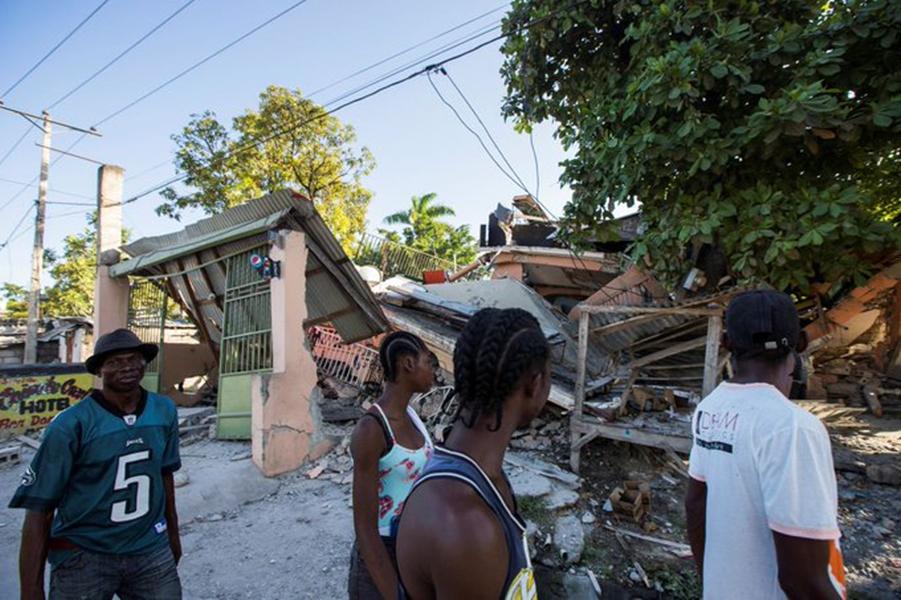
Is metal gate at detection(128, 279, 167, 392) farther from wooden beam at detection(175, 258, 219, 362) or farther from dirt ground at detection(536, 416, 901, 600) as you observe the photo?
dirt ground at detection(536, 416, 901, 600)

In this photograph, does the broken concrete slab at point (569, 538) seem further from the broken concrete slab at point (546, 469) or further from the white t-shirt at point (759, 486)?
the white t-shirt at point (759, 486)

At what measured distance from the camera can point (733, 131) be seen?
4.54 m

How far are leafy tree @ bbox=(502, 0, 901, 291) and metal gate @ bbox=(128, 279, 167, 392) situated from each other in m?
7.71

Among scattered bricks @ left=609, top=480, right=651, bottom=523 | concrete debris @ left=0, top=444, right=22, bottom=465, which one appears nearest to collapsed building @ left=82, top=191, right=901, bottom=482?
scattered bricks @ left=609, top=480, right=651, bottom=523

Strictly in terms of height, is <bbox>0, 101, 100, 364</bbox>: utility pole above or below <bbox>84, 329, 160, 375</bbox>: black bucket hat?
above

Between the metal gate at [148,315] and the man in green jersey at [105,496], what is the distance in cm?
732

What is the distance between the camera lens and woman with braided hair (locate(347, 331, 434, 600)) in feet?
6.07

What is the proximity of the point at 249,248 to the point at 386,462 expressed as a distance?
506 cm

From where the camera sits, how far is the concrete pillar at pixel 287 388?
217 inches

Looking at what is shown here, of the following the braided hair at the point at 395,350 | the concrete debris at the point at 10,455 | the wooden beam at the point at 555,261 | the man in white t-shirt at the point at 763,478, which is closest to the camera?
the man in white t-shirt at the point at 763,478

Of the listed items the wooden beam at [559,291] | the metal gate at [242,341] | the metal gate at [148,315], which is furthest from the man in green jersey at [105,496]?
the wooden beam at [559,291]

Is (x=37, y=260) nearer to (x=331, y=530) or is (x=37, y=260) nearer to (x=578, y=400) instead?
(x=331, y=530)

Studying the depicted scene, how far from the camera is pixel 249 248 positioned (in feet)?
20.7

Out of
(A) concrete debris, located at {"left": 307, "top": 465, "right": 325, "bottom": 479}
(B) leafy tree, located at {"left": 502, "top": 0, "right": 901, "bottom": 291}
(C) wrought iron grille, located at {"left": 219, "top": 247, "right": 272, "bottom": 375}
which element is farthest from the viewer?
(C) wrought iron grille, located at {"left": 219, "top": 247, "right": 272, "bottom": 375}
